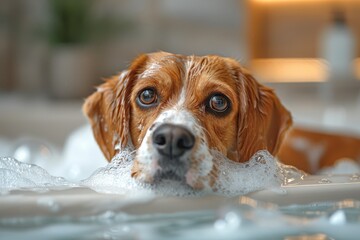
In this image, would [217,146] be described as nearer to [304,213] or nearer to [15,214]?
[304,213]

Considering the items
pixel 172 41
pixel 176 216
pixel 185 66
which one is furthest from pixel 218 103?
pixel 172 41

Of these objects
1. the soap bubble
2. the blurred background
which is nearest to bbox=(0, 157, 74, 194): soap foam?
the soap bubble

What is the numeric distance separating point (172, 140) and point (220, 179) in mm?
127

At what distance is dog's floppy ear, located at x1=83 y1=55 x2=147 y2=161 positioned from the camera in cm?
128

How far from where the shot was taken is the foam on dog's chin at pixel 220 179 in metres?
1.03

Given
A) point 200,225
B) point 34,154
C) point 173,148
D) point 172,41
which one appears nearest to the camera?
point 200,225

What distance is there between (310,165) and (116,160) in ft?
3.59

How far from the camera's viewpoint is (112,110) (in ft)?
4.35

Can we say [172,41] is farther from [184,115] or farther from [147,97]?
[184,115]

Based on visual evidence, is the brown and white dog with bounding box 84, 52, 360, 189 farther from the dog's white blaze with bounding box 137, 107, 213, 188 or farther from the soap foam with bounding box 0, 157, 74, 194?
the soap foam with bounding box 0, 157, 74, 194

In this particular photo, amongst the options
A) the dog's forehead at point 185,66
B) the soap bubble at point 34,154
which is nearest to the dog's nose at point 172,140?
the dog's forehead at point 185,66

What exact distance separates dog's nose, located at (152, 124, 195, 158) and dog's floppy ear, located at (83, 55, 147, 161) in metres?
0.23

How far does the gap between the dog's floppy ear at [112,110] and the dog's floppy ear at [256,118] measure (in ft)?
0.67

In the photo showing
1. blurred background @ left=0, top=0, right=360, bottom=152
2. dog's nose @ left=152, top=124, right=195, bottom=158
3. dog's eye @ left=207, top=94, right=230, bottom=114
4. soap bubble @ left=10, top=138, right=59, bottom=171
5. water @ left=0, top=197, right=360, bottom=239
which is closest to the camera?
water @ left=0, top=197, right=360, bottom=239
